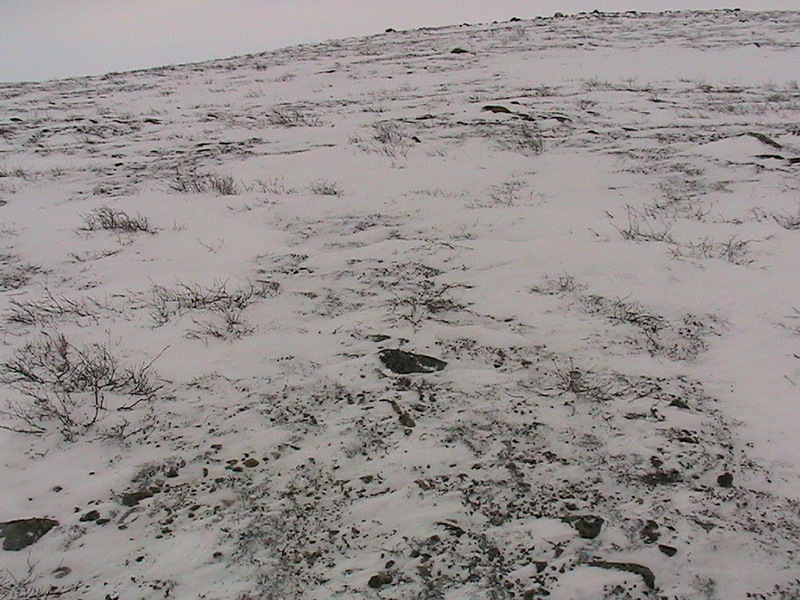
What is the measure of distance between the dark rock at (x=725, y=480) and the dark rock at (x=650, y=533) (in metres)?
0.45

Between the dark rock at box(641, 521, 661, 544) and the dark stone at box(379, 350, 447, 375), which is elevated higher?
the dark stone at box(379, 350, 447, 375)

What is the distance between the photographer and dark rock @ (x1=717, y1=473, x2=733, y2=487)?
2.59 metres

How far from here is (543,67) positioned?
47.2 feet

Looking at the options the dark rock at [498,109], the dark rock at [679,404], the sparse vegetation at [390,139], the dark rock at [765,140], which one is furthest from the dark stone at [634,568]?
the dark rock at [498,109]

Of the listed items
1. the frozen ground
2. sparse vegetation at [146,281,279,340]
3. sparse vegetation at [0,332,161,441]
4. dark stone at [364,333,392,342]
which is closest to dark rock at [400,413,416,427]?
the frozen ground

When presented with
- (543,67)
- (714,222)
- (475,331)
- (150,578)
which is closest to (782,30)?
(543,67)

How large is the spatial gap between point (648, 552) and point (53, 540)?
264cm

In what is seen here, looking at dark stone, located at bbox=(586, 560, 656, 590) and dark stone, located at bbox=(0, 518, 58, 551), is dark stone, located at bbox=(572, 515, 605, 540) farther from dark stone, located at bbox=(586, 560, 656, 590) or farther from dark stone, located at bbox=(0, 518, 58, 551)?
dark stone, located at bbox=(0, 518, 58, 551)

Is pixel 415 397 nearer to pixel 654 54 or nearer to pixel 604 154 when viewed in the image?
pixel 604 154

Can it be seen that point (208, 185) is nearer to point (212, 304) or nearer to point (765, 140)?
point (212, 304)

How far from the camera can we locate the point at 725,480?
8.54 feet

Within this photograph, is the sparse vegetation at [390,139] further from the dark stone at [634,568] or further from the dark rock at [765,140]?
the dark stone at [634,568]

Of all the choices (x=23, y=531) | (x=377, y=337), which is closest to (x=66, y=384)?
(x=23, y=531)

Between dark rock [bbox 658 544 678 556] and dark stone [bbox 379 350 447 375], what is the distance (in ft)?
5.28
